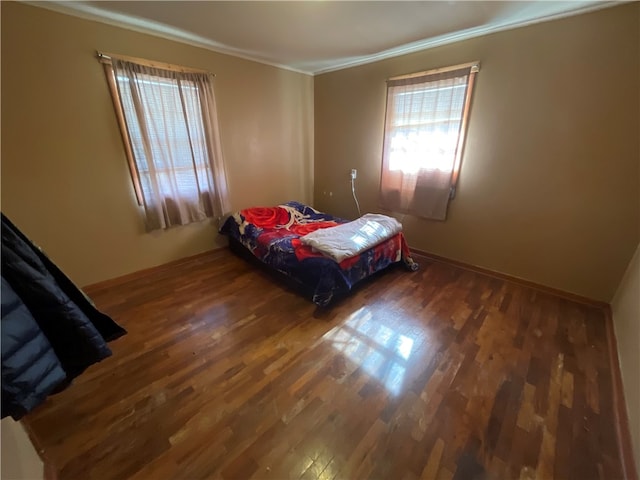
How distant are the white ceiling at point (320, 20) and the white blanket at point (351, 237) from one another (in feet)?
5.78

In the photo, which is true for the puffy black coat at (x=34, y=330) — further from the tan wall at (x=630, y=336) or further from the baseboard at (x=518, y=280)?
the baseboard at (x=518, y=280)

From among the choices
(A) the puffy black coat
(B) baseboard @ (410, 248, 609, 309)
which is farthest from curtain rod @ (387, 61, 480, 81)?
(A) the puffy black coat

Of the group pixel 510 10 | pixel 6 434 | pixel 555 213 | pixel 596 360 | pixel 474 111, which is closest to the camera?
pixel 6 434

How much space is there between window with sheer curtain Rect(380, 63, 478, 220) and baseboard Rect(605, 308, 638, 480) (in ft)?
5.59

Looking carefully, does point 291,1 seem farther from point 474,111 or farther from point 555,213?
point 555,213

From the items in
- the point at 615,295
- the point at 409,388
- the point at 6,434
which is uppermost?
the point at 6,434

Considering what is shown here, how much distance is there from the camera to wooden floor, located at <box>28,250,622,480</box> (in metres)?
1.21

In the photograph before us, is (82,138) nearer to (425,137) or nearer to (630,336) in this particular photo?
(425,137)

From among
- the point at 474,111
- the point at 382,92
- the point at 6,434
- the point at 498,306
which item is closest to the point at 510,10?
the point at 474,111

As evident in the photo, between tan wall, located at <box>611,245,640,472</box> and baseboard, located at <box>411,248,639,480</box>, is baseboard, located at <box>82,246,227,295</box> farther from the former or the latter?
tan wall, located at <box>611,245,640,472</box>

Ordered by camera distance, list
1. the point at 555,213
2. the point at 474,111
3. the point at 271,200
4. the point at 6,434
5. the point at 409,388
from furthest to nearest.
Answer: the point at 271,200 < the point at 474,111 < the point at 555,213 < the point at 409,388 < the point at 6,434

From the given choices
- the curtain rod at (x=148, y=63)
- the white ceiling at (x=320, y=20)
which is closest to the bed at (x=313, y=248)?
the curtain rod at (x=148, y=63)

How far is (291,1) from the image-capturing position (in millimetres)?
1915

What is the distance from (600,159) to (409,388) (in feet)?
7.74
